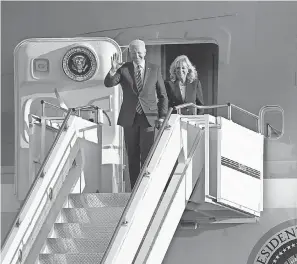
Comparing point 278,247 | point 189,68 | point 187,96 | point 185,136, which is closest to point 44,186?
point 185,136

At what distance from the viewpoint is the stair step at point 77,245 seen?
36.4 feet

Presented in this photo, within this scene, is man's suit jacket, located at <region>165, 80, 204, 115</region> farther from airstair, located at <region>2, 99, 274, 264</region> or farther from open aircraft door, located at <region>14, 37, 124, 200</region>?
open aircraft door, located at <region>14, 37, 124, 200</region>

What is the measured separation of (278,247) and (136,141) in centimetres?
145

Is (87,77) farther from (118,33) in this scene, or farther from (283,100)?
(283,100)

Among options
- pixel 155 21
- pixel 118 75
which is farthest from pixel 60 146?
pixel 155 21

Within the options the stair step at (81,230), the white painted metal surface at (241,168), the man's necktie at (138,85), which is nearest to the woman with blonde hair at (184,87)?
the man's necktie at (138,85)

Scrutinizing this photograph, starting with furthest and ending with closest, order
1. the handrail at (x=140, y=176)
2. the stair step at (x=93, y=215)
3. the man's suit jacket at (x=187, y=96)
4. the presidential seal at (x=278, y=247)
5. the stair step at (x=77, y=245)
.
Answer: the presidential seal at (x=278, y=247) → the man's suit jacket at (x=187, y=96) → the stair step at (x=93, y=215) → the stair step at (x=77, y=245) → the handrail at (x=140, y=176)

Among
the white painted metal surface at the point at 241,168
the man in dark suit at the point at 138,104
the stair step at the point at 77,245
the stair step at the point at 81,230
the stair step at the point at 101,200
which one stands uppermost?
the man in dark suit at the point at 138,104

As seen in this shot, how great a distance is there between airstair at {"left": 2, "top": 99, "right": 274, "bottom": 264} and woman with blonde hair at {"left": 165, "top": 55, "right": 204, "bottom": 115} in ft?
1.11

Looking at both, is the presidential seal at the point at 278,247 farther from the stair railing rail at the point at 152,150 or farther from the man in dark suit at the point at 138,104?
the man in dark suit at the point at 138,104

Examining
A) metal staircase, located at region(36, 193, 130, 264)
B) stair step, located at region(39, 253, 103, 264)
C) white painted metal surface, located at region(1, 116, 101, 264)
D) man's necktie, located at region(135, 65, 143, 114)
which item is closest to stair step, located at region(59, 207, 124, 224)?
metal staircase, located at region(36, 193, 130, 264)

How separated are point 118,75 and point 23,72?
1155 millimetres

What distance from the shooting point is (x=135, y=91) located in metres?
11.8

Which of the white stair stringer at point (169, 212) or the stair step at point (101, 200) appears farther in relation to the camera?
the stair step at point (101, 200)
